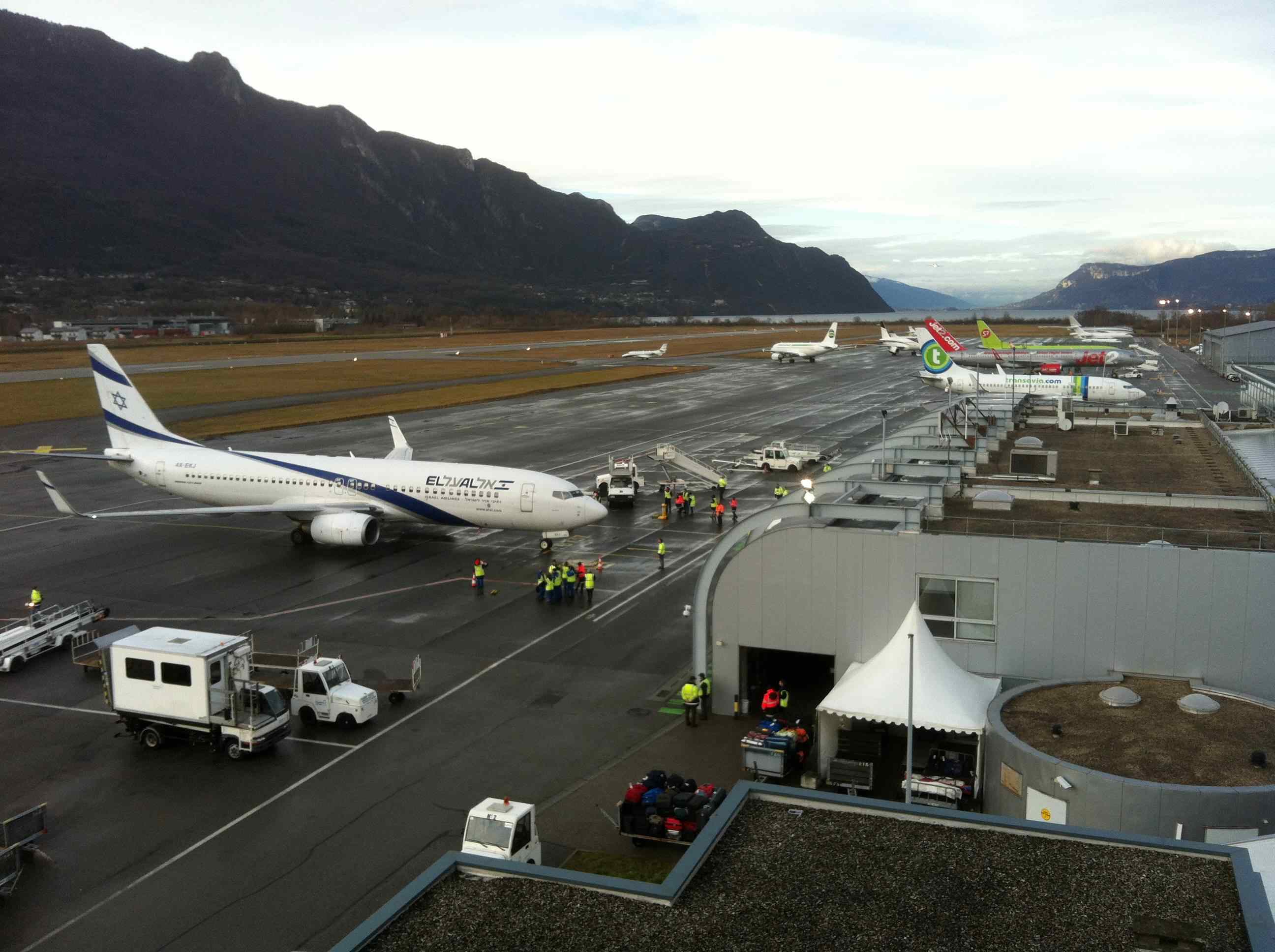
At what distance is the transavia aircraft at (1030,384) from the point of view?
8944cm

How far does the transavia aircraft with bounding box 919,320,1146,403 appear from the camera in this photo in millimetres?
89438

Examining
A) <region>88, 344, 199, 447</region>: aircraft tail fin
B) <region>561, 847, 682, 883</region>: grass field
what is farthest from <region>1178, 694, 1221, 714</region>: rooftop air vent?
<region>88, 344, 199, 447</region>: aircraft tail fin

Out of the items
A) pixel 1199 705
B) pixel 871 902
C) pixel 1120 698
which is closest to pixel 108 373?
pixel 1120 698

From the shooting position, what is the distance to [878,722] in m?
23.7

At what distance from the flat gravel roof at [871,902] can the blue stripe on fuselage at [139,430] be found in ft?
150

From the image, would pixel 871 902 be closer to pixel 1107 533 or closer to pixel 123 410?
pixel 1107 533

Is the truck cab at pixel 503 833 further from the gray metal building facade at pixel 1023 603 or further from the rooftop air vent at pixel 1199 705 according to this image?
the rooftop air vent at pixel 1199 705

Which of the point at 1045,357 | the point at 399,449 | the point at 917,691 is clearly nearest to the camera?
the point at 917,691

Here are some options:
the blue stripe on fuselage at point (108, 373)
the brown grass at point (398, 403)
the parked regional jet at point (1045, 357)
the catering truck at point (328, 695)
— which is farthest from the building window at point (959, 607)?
the parked regional jet at point (1045, 357)

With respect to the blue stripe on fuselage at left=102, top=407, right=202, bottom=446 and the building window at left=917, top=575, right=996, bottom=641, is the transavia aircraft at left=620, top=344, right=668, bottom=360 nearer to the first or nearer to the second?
the blue stripe on fuselage at left=102, top=407, right=202, bottom=446

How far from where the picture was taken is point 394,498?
4725 cm

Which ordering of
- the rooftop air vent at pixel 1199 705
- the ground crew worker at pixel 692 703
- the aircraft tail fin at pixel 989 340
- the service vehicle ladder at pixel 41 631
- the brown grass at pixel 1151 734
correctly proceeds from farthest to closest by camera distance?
the aircraft tail fin at pixel 989 340
the service vehicle ladder at pixel 41 631
the ground crew worker at pixel 692 703
the rooftop air vent at pixel 1199 705
the brown grass at pixel 1151 734

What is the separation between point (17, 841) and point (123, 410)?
122 ft

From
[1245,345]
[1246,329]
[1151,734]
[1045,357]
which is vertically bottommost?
[1151,734]
